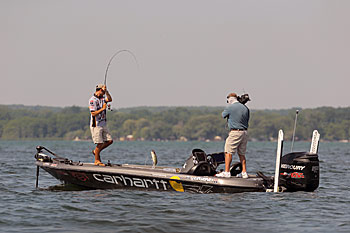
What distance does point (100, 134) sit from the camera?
40.1 ft

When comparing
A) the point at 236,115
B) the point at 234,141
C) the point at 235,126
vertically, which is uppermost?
the point at 236,115

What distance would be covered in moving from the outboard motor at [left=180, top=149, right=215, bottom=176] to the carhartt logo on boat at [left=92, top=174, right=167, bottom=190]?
0.56 meters

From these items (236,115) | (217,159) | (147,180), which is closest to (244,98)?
(236,115)

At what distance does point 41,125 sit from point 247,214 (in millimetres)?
160196

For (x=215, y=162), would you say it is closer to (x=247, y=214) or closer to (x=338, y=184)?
(x=247, y=214)

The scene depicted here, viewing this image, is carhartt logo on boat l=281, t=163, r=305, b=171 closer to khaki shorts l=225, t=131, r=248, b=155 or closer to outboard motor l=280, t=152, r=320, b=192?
outboard motor l=280, t=152, r=320, b=192

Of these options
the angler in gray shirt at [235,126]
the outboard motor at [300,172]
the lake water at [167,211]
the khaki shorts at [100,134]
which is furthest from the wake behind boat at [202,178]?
the khaki shorts at [100,134]

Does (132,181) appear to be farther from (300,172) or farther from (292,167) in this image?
(300,172)

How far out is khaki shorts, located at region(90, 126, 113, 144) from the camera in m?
12.2

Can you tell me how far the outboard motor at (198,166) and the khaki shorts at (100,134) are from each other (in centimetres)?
177

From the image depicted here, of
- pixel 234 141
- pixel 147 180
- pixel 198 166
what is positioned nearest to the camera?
pixel 234 141

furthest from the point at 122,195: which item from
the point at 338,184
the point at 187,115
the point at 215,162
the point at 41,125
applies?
the point at 187,115

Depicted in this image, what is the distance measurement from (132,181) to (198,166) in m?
1.37

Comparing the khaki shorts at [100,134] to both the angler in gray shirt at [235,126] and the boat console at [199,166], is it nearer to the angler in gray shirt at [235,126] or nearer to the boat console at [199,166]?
the boat console at [199,166]
